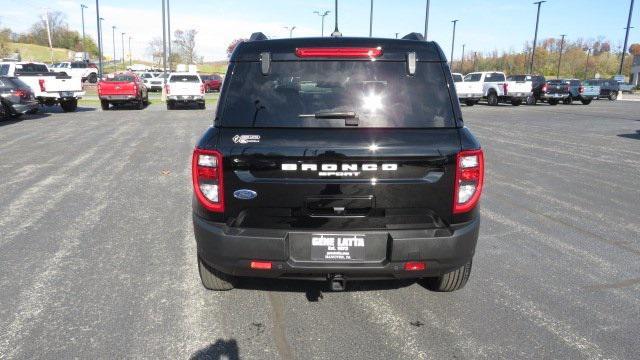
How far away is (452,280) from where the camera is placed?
3.84 metres

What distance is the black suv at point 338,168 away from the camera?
3.05 meters

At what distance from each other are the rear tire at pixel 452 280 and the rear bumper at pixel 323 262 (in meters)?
0.62

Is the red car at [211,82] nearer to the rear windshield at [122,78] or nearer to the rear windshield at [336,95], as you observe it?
the rear windshield at [122,78]

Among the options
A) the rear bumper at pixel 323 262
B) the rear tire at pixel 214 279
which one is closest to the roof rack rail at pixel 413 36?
the rear bumper at pixel 323 262

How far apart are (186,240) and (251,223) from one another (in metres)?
2.29

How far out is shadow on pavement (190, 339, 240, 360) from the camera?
2.99 m

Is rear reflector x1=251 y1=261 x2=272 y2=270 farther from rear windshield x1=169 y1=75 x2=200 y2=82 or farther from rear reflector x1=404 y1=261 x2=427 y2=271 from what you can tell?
rear windshield x1=169 y1=75 x2=200 y2=82

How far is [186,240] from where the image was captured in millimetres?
5176

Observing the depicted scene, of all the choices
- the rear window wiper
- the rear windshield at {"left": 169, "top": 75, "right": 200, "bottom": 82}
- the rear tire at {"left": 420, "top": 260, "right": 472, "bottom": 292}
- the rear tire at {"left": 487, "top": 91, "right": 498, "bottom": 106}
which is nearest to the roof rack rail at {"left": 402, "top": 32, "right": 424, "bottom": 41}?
the rear window wiper

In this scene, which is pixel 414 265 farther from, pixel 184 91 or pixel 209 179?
pixel 184 91

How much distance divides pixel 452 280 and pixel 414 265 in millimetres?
855

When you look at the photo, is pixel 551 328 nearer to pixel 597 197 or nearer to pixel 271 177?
pixel 271 177

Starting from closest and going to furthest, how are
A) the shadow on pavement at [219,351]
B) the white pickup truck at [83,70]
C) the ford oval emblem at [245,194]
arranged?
the shadow on pavement at [219,351] → the ford oval emblem at [245,194] → the white pickup truck at [83,70]

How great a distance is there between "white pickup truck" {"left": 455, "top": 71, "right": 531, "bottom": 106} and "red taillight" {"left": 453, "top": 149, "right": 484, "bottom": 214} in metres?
28.5
